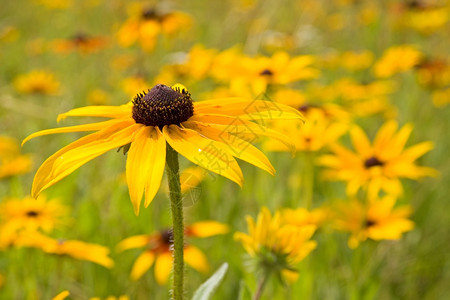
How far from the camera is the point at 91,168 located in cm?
231

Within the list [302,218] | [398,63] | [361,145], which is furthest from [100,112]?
[398,63]

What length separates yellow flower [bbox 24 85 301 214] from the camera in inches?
29.5

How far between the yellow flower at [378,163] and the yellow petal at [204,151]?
0.79 m

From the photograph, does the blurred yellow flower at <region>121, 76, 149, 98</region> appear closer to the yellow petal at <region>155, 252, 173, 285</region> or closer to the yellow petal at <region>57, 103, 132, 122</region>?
the yellow petal at <region>155, 252, 173, 285</region>

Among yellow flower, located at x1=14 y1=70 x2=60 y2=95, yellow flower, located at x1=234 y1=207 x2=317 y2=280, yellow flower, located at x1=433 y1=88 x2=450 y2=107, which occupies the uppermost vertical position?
yellow flower, located at x1=14 y1=70 x2=60 y2=95

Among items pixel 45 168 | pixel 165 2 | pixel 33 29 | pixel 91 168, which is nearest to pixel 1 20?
pixel 33 29

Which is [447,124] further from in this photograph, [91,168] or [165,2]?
[91,168]

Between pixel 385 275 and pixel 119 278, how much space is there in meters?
0.91

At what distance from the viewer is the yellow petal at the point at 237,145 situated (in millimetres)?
756

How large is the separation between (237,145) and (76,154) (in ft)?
0.81

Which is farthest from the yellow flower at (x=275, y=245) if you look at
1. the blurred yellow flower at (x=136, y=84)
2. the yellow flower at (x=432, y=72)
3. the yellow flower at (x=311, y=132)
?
the yellow flower at (x=432, y=72)

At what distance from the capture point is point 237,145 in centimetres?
81

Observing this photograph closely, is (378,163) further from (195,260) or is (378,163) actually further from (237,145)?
(237,145)

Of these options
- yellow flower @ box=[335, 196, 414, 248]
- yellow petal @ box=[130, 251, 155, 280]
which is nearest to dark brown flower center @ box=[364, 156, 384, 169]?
yellow flower @ box=[335, 196, 414, 248]
